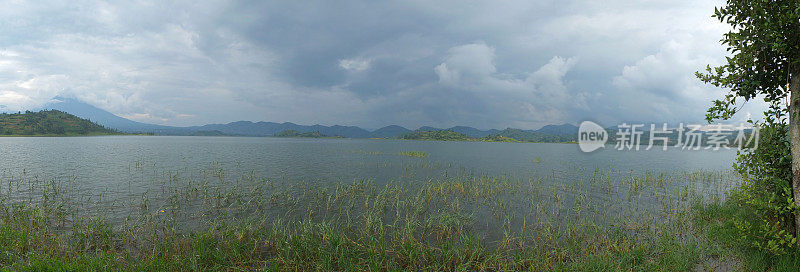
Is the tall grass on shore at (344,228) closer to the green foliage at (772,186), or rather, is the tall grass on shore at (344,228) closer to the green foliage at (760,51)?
the green foliage at (772,186)

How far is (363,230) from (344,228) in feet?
3.92

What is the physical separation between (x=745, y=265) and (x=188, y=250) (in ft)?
53.5

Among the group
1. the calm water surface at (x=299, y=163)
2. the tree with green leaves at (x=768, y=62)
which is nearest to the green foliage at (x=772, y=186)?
the tree with green leaves at (x=768, y=62)

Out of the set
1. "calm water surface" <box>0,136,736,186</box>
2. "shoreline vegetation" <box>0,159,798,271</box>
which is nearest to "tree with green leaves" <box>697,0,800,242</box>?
"shoreline vegetation" <box>0,159,798,271</box>

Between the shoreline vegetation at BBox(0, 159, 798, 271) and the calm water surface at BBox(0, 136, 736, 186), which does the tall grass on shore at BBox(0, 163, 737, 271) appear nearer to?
the shoreline vegetation at BBox(0, 159, 798, 271)

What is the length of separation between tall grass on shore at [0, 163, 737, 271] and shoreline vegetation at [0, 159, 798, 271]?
0.06 metres

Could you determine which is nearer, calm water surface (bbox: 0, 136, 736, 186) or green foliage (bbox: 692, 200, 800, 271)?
green foliage (bbox: 692, 200, 800, 271)

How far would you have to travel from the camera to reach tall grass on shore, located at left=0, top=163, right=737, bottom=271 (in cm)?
841

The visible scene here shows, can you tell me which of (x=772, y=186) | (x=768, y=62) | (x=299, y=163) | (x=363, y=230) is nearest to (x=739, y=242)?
(x=772, y=186)

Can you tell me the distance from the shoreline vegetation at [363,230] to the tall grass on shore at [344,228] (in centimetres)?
6

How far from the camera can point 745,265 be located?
25.1 feet

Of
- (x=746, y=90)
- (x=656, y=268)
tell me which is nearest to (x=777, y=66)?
(x=746, y=90)

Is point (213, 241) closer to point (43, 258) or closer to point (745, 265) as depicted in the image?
point (43, 258)

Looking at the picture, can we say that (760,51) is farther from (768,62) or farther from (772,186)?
(772,186)
